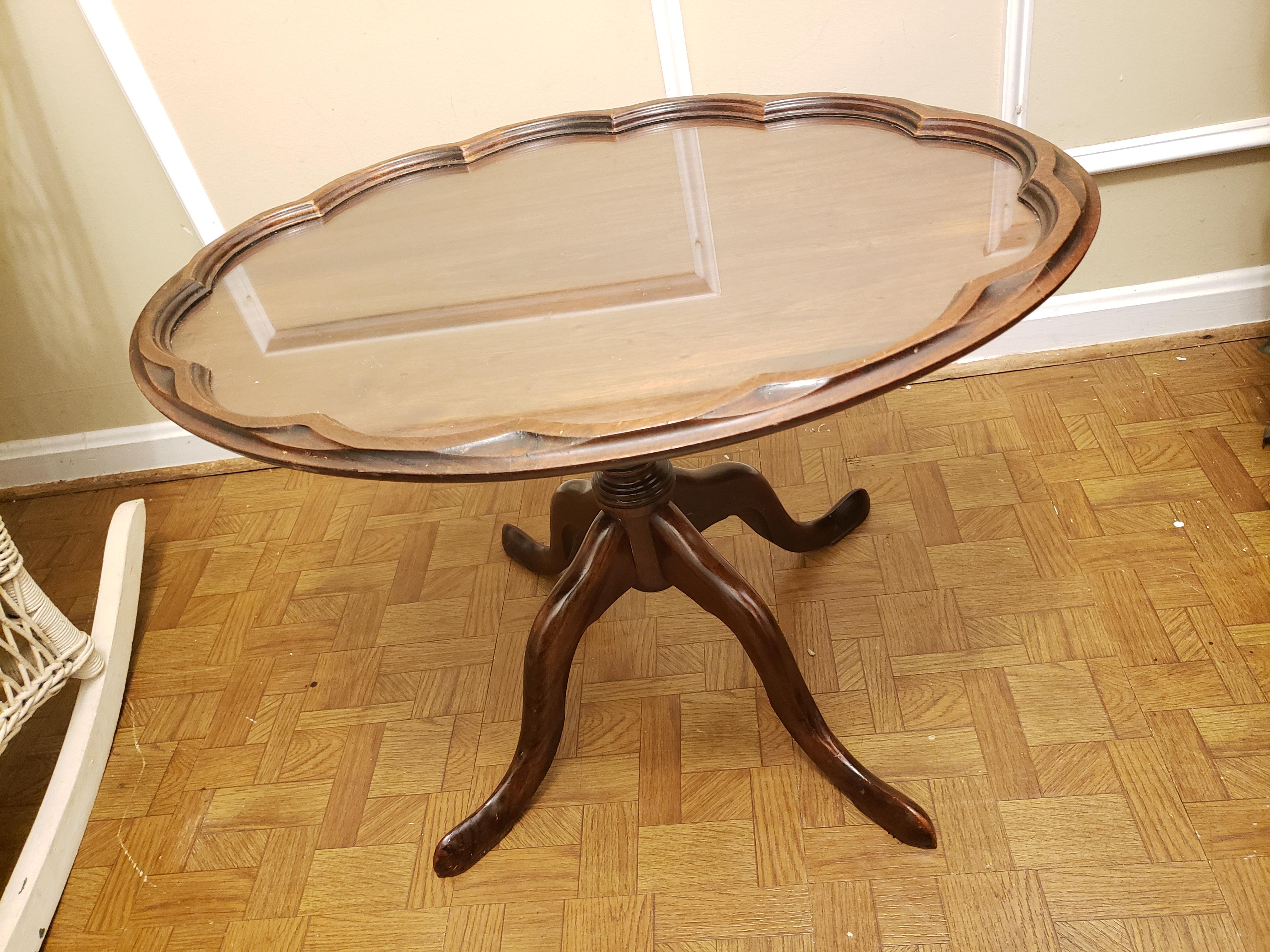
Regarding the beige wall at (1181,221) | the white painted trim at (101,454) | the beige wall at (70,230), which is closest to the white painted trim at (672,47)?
the beige wall at (1181,221)

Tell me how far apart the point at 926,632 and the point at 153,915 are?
46.2 inches

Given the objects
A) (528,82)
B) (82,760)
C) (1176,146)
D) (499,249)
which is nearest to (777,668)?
(499,249)

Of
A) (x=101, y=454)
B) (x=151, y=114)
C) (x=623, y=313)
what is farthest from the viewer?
(x=101, y=454)

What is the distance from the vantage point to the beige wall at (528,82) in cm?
169

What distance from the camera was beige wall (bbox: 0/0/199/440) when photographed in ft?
5.81

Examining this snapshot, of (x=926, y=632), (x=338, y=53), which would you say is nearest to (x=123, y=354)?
(x=338, y=53)

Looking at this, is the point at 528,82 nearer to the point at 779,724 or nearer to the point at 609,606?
the point at 609,606

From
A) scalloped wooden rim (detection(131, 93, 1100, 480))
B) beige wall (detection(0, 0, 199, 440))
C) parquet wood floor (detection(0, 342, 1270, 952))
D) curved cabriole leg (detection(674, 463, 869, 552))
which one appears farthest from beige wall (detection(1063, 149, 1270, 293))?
beige wall (detection(0, 0, 199, 440))

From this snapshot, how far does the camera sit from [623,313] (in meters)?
0.98

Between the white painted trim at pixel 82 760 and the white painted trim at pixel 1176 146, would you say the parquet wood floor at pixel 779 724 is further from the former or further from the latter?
the white painted trim at pixel 1176 146

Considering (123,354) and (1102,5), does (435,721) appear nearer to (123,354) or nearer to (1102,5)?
(123,354)

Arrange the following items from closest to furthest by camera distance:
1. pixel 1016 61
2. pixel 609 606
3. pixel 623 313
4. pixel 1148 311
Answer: pixel 623 313, pixel 609 606, pixel 1016 61, pixel 1148 311

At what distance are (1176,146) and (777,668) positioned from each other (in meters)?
1.29

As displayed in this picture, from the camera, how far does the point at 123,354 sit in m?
2.09
